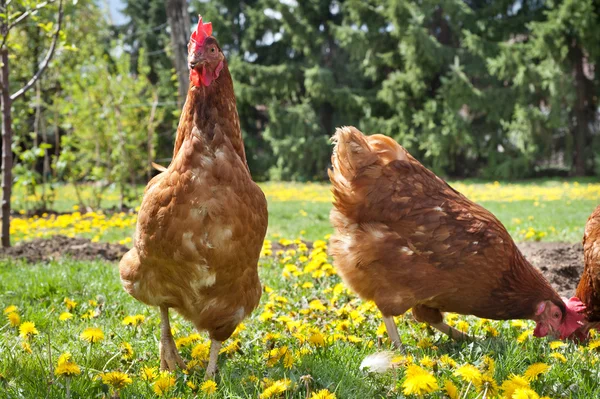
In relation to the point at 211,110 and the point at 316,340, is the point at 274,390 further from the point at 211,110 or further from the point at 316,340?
the point at 211,110

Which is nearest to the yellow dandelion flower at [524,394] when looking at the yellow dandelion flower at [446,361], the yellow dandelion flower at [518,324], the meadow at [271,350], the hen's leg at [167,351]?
the meadow at [271,350]

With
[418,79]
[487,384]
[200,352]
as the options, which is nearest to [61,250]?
[200,352]

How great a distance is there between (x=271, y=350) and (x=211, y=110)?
49.5 inches

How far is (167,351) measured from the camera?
260cm

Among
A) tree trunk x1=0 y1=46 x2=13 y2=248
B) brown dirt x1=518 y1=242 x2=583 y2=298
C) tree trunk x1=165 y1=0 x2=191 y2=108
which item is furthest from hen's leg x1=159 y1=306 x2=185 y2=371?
tree trunk x1=165 y1=0 x2=191 y2=108

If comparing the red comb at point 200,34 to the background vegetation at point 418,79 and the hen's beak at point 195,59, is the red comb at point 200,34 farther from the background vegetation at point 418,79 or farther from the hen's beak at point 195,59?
the background vegetation at point 418,79

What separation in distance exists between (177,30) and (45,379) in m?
8.14

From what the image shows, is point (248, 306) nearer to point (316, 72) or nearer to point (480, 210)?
point (480, 210)

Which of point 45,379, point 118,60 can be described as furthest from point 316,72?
point 45,379

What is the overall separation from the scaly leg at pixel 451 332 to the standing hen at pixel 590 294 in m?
0.67

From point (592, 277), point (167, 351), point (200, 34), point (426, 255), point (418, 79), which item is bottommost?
point (167, 351)

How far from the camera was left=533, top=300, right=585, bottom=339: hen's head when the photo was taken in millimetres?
3059

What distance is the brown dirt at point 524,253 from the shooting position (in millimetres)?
4547

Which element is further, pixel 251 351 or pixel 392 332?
pixel 392 332
